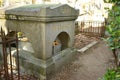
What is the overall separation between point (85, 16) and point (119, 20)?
12.7m

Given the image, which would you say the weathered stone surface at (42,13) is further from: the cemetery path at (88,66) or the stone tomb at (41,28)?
the cemetery path at (88,66)

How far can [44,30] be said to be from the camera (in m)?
4.23

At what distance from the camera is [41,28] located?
4254 mm

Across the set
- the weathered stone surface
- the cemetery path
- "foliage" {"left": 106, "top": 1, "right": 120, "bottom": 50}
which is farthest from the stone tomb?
"foliage" {"left": 106, "top": 1, "right": 120, "bottom": 50}

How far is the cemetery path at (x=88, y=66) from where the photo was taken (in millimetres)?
4848

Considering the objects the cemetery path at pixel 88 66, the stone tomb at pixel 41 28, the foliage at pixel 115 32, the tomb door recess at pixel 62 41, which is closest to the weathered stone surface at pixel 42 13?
the stone tomb at pixel 41 28

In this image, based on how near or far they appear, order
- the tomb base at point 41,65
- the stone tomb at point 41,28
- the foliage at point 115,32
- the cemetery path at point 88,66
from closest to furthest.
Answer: the foliage at point 115,32 < the stone tomb at point 41,28 < the tomb base at point 41,65 < the cemetery path at point 88,66

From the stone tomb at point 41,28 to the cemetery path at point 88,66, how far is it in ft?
1.07

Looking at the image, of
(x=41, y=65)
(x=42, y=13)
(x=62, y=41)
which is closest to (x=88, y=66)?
(x=62, y=41)

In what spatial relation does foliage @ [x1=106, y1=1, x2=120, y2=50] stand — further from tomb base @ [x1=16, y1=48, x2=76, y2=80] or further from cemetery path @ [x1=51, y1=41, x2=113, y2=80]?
cemetery path @ [x1=51, y1=41, x2=113, y2=80]

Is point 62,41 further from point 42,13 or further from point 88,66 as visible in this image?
point 42,13

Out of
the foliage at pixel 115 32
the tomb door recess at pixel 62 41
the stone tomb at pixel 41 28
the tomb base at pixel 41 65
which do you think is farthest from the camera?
the tomb door recess at pixel 62 41

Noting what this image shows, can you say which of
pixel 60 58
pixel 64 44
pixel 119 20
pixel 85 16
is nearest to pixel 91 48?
pixel 64 44

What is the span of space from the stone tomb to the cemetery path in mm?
327
